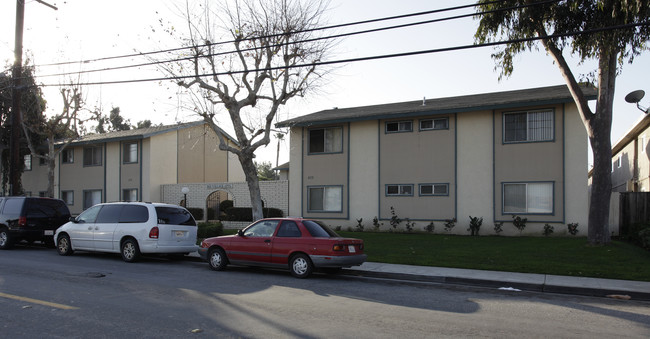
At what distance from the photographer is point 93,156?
32.3 m

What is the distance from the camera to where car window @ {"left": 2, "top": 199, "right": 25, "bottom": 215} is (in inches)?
653

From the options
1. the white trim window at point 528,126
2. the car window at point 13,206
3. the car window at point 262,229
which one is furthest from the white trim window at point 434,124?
the car window at point 13,206

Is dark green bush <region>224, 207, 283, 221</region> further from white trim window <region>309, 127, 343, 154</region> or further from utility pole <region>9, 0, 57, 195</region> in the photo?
utility pole <region>9, 0, 57, 195</region>

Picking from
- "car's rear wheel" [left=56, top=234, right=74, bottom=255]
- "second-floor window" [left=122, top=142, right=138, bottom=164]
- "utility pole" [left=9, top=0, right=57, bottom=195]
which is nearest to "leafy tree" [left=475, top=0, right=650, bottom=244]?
"car's rear wheel" [left=56, top=234, right=74, bottom=255]

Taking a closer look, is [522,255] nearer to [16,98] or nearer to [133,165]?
[16,98]

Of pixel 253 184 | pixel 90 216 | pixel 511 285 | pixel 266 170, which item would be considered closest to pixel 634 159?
pixel 511 285

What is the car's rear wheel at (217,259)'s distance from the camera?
1227 cm

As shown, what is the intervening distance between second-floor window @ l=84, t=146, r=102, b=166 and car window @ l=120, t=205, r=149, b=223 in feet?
65.4

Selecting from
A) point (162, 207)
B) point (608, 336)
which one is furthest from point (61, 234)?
point (608, 336)

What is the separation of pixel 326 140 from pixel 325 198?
9.33ft

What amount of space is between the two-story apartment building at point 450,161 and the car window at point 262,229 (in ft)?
33.8

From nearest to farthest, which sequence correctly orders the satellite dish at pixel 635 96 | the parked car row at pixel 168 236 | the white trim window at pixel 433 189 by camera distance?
the parked car row at pixel 168 236 → the satellite dish at pixel 635 96 → the white trim window at pixel 433 189

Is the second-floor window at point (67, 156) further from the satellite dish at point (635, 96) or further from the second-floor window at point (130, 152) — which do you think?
the satellite dish at point (635, 96)

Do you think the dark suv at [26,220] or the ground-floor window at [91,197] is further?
the ground-floor window at [91,197]
